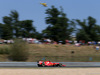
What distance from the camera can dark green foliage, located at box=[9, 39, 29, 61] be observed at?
28352 millimetres

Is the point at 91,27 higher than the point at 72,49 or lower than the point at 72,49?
higher

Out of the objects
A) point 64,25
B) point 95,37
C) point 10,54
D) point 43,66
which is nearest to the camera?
point 43,66

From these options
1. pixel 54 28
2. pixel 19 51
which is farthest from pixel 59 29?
pixel 19 51

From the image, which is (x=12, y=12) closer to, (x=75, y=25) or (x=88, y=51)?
(x=75, y=25)

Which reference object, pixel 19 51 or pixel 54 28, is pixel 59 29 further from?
pixel 19 51

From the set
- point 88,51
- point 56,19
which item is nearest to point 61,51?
point 88,51

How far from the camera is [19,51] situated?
2892cm

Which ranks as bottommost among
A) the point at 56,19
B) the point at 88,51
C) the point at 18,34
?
the point at 88,51

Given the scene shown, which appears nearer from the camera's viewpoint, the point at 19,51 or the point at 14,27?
the point at 19,51

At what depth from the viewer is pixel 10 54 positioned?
29.2 m

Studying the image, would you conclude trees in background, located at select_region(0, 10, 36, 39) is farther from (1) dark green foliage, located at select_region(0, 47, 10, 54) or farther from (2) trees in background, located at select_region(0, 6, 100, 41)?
(1) dark green foliage, located at select_region(0, 47, 10, 54)

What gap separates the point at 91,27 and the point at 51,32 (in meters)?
15.0

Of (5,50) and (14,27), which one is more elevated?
(14,27)

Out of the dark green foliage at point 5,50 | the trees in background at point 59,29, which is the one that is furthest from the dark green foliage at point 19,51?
the trees in background at point 59,29
